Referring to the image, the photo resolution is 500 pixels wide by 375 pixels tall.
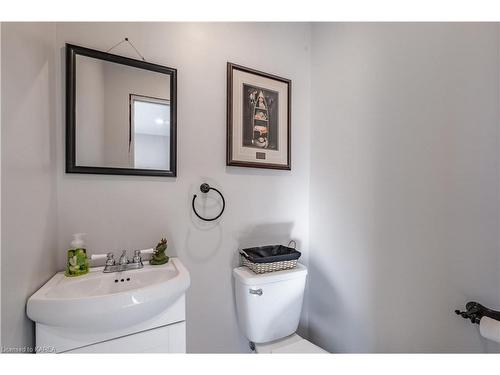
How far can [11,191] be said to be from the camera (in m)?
0.63

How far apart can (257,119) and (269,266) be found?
0.91 m

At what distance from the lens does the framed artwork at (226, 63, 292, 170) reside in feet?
4.33

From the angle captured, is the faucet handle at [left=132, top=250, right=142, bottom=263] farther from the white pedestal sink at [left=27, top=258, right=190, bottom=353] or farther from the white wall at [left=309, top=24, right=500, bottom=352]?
the white wall at [left=309, top=24, right=500, bottom=352]

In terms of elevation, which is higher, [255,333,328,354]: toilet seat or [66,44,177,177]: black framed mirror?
[66,44,177,177]: black framed mirror

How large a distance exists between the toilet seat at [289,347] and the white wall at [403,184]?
0.26 meters

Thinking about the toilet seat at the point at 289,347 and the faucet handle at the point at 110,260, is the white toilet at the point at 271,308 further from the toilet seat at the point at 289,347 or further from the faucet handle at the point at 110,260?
the faucet handle at the point at 110,260

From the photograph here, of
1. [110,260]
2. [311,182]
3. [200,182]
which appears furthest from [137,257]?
[311,182]

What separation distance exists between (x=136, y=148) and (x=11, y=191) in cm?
52

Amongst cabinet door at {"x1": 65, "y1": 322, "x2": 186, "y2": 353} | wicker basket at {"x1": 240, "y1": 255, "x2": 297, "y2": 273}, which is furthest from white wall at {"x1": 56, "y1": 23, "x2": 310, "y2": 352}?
cabinet door at {"x1": 65, "y1": 322, "x2": 186, "y2": 353}

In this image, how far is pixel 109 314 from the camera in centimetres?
71

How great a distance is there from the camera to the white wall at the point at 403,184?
2.75 feet
